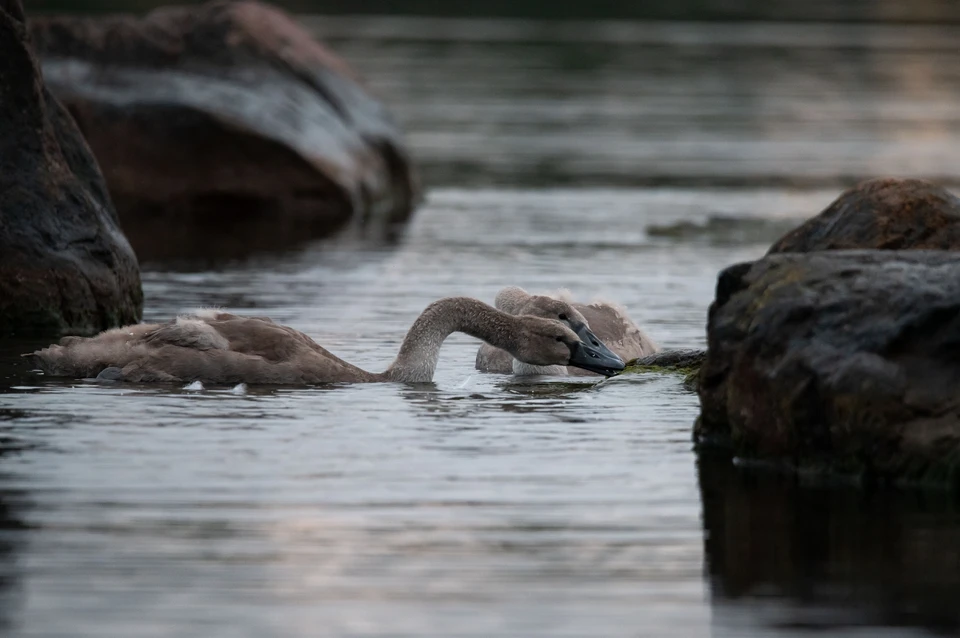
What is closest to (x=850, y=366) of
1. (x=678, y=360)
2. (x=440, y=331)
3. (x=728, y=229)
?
(x=678, y=360)

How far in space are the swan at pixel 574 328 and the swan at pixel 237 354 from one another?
43 cm

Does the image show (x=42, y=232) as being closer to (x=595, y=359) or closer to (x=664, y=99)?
(x=595, y=359)

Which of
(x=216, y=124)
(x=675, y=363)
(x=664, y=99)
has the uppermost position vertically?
(x=664, y=99)

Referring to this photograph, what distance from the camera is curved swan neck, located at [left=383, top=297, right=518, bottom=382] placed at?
12352 millimetres

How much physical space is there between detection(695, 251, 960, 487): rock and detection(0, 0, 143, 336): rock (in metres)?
5.89

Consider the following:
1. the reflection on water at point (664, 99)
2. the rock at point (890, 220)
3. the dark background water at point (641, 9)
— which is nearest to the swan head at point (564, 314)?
the rock at point (890, 220)

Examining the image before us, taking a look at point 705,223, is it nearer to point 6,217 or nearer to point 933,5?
point 6,217

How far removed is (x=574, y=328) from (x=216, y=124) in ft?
36.8

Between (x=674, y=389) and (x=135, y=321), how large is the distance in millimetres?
4805

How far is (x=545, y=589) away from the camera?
7.34 meters

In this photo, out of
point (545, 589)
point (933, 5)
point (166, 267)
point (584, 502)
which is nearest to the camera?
point (545, 589)

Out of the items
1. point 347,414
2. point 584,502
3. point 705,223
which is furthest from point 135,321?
point 705,223

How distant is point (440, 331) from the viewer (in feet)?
41.3

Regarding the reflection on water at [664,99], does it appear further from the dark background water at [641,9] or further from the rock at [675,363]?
the rock at [675,363]
